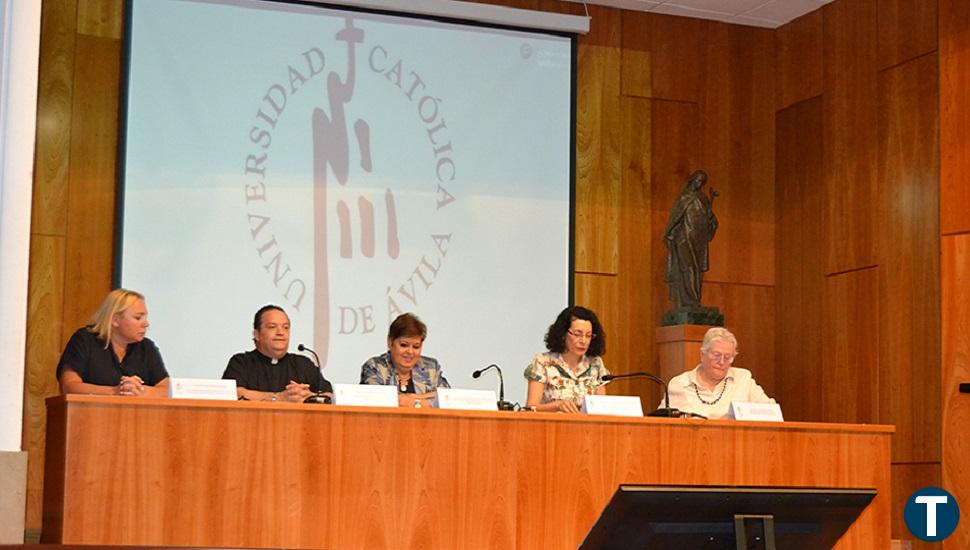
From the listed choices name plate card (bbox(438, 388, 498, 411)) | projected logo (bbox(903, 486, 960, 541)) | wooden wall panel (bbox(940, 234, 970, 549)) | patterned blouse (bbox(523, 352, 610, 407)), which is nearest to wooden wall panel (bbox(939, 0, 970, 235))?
wooden wall panel (bbox(940, 234, 970, 549))

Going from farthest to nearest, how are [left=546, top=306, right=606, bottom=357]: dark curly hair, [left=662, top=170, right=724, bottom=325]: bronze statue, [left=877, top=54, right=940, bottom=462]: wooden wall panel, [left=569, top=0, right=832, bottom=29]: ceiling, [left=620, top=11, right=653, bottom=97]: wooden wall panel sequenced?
[left=620, top=11, right=653, bottom=97]: wooden wall panel < [left=569, top=0, right=832, bottom=29]: ceiling < [left=662, top=170, right=724, bottom=325]: bronze statue < [left=877, top=54, right=940, bottom=462]: wooden wall panel < [left=546, top=306, right=606, bottom=357]: dark curly hair

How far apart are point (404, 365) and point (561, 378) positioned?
0.64 meters

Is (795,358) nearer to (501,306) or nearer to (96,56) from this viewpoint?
(501,306)

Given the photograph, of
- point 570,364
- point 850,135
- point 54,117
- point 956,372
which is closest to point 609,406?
point 570,364

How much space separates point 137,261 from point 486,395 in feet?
8.87

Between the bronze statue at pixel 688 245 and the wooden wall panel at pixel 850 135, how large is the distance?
0.68m

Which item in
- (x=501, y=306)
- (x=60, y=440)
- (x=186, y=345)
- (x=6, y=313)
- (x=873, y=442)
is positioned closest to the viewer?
(x=60, y=440)

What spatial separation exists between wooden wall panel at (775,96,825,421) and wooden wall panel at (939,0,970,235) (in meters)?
0.98

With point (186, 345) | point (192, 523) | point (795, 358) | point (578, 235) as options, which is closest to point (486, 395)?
point (192, 523)

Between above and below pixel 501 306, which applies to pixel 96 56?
above

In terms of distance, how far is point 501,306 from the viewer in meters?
6.98

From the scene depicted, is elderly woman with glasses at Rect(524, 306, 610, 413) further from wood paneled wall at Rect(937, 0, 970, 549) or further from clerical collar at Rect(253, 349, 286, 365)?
wood paneled wall at Rect(937, 0, 970, 549)

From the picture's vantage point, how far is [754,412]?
457 centimetres

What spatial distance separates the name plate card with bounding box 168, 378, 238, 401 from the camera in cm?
388
